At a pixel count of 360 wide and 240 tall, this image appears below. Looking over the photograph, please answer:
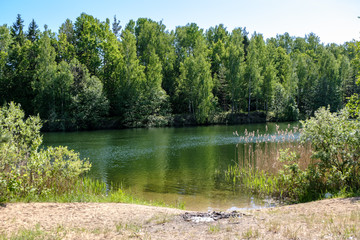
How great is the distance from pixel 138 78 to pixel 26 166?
147 feet

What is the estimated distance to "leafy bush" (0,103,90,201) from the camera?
7871mm

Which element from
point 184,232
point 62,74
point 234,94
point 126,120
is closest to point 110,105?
point 126,120

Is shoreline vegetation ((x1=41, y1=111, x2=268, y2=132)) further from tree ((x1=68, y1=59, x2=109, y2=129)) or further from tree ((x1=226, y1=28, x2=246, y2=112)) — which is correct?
tree ((x1=226, y1=28, x2=246, y2=112))

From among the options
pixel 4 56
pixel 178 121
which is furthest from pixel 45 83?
pixel 178 121

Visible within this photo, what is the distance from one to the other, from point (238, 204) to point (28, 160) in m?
6.90

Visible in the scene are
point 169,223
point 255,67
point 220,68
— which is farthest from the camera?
point 220,68

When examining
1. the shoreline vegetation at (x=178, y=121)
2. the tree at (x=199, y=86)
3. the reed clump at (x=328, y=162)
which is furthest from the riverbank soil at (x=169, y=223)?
the tree at (x=199, y=86)

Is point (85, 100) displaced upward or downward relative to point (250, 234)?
upward

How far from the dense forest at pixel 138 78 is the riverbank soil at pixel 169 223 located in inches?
1714

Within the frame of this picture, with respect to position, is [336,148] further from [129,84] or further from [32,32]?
[32,32]

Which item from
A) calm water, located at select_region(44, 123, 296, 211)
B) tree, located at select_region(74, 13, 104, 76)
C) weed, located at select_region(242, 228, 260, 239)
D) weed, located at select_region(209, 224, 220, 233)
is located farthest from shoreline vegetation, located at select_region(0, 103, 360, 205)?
tree, located at select_region(74, 13, 104, 76)

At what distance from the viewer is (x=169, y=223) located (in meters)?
6.40

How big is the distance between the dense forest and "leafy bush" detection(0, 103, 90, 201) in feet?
135

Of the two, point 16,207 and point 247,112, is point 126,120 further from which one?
point 16,207
